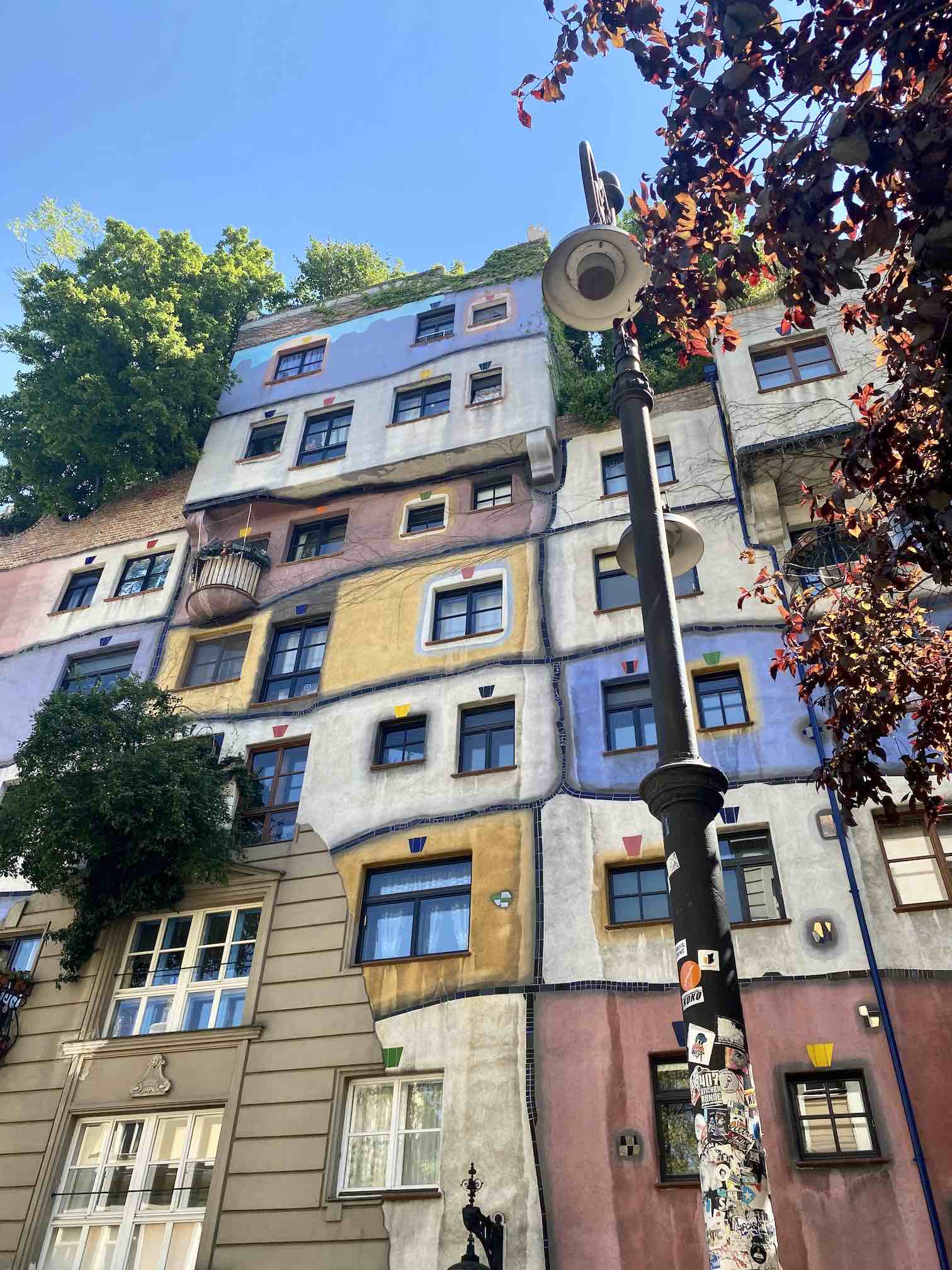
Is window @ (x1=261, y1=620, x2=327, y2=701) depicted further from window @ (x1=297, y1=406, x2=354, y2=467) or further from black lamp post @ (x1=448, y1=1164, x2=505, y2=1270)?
black lamp post @ (x1=448, y1=1164, x2=505, y2=1270)

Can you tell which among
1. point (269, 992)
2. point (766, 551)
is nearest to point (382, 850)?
point (269, 992)

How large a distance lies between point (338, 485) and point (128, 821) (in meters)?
8.27

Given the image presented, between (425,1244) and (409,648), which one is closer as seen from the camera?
(425,1244)

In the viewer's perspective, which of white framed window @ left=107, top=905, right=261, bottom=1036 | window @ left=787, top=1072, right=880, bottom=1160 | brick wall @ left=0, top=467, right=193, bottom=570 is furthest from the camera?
brick wall @ left=0, top=467, right=193, bottom=570

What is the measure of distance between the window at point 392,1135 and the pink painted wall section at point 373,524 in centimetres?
892

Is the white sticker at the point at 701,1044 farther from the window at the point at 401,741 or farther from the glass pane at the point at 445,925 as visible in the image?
the window at the point at 401,741

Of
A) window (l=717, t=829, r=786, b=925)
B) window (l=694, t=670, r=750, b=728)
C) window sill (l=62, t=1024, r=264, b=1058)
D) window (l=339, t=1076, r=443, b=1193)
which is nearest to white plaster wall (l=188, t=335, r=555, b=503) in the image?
window (l=694, t=670, r=750, b=728)

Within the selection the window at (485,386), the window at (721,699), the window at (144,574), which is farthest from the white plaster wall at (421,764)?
the window at (485,386)

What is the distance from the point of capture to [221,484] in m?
20.9

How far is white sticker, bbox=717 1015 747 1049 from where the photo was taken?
4219 mm

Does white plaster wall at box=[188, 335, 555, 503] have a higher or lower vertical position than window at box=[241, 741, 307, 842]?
higher

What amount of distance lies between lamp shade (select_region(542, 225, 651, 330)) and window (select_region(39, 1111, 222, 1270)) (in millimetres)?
10900

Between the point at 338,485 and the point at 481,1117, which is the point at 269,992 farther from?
the point at 338,485

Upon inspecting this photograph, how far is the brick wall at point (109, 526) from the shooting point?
70.7 feet
